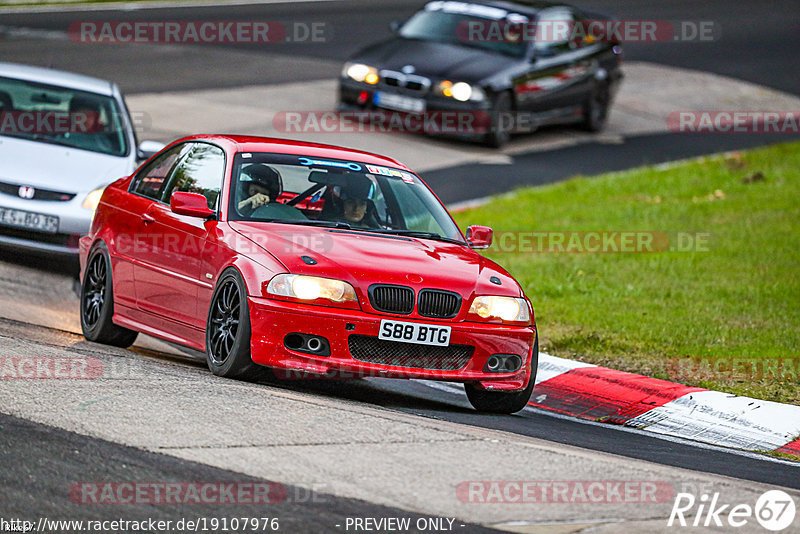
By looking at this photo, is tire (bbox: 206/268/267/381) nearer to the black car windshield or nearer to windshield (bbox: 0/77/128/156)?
windshield (bbox: 0/77/128/156)

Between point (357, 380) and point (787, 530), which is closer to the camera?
point (787, 530)

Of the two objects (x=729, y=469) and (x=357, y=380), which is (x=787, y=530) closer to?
(x=729, y=469)

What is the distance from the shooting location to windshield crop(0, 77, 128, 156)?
12086 millimetres

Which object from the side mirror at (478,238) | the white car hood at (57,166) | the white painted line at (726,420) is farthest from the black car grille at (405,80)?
the white painted line at (726,420)

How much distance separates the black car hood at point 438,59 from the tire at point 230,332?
11.3 meters

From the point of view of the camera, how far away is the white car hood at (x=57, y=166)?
1116cm

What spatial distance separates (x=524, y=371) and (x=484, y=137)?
11638mm

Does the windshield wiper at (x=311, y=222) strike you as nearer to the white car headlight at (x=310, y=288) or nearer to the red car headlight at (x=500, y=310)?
the white car headlight at (x=310, y=288)

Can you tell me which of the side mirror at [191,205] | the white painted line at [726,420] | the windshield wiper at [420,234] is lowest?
the white painted line at [726,420]

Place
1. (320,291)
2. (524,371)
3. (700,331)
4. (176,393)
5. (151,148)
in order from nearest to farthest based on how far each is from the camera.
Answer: (176,393) < (320,291) < (524,371) < (700,331) < (151,148)

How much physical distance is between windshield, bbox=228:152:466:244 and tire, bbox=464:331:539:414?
1.04 metres

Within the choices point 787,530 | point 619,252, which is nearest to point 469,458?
point 787,530

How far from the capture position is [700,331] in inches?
404

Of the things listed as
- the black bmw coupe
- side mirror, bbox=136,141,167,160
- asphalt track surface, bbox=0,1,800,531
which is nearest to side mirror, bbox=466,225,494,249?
asphalt track surface, bbox=0,1,800,531
